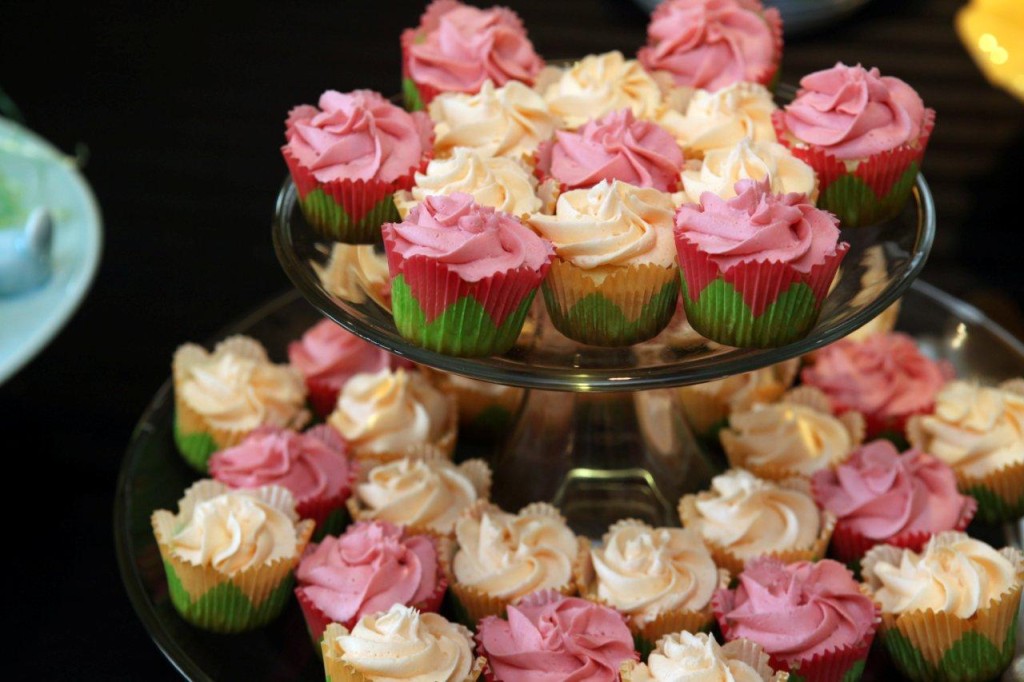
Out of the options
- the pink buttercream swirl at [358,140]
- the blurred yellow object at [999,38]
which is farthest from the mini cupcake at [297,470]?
the blurred yellow object at [999,38]

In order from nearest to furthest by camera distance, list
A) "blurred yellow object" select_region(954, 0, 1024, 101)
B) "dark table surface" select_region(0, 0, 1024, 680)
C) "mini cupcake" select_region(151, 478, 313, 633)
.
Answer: "mini cupcake" select_region(151, 478, 313, 633) < "dark table surface" select_region(0, 0, 1024, 680) < "blurred yellow object" select_region(954, 0, 1024, 101)

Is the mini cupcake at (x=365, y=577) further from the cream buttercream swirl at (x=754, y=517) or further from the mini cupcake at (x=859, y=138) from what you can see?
the mini cupcake at (x=859, y=138)

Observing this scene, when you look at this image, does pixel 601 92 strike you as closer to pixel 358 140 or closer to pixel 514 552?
pixel 358 140

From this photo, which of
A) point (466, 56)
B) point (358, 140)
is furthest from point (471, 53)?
point (358, 140)

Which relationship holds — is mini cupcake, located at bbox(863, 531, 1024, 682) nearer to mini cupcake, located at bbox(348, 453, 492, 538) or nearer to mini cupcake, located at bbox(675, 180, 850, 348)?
mini cupcake, located at bbox(675, 180, 850, 348)

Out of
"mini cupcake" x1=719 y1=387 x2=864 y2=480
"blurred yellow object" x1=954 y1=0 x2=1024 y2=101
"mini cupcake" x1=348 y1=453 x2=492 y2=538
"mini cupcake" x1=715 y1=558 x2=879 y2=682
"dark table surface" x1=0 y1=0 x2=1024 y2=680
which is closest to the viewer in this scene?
"mini cupcake" x1=715 y1=558 x2=879 y2=682

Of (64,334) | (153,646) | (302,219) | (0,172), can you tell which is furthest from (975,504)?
(0,172)

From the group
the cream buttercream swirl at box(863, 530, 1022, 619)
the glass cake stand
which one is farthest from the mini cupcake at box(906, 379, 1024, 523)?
the glass cake stand
